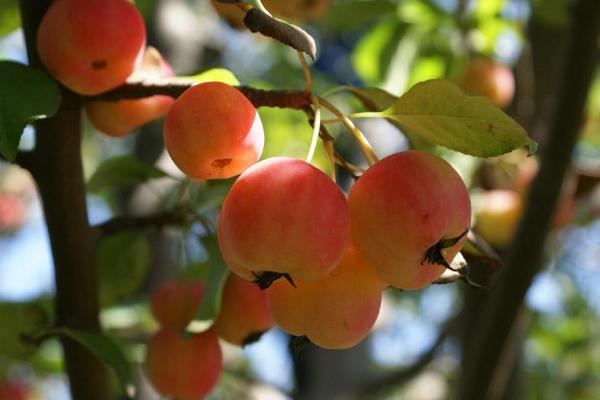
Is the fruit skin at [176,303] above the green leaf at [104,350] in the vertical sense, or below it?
below

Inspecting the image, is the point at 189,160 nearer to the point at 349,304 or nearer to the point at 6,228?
the point at 349,304

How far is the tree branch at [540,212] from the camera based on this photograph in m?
1.25

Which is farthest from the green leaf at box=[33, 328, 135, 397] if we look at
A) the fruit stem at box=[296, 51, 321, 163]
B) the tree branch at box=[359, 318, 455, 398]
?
the tree branch at box=[359, 318, 455, 398]

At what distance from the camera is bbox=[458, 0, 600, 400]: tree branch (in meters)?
1.25

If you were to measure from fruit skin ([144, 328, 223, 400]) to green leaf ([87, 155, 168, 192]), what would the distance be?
0.75 ft

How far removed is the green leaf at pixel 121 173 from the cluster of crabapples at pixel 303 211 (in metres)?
0.30

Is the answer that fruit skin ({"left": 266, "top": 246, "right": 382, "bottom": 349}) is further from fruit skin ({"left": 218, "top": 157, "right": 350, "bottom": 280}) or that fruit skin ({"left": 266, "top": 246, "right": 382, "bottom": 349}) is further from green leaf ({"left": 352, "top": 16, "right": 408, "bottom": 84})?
green leaf ({"left": 352, "top": 16, "right": 408, "bottom": 84})

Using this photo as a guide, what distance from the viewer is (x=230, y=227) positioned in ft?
1.85

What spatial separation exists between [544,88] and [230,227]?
1552mm

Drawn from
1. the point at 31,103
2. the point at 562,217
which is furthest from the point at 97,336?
the point at 562,217

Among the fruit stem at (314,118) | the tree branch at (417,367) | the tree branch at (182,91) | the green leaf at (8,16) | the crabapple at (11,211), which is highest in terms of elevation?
the fruit stem at (314,118)

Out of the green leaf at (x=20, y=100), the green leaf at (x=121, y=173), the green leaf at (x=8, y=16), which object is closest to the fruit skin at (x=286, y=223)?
the green leaf at (x=20, y=100)

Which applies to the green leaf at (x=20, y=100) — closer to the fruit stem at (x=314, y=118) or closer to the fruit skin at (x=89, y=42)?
the fruit skin at (x=89, y=42)

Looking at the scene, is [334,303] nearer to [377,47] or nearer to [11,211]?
[377,47]
